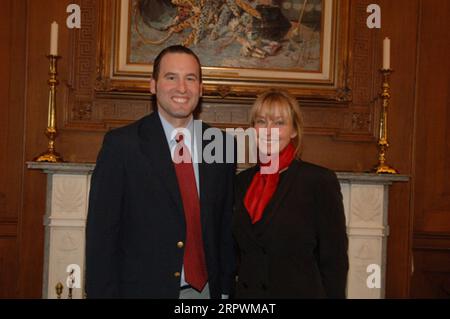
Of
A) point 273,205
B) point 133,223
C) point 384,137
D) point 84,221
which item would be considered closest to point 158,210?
point 133,223

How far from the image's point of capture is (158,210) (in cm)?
219

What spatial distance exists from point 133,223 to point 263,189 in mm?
554

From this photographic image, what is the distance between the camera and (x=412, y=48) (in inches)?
167

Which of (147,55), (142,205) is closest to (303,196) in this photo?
(142,205)

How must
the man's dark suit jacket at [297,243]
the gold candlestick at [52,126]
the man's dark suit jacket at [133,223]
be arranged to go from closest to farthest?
the man's dark suit jacket at [133,223] → the man's dark suit jacket at [297,243] → the gold candlestick at [52,126]

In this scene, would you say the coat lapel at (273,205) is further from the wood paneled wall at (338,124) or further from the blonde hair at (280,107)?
the wood paneled wall at (338,124)

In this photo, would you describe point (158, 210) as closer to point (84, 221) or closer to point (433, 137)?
point (84, 221)

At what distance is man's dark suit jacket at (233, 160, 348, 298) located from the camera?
2244 mm

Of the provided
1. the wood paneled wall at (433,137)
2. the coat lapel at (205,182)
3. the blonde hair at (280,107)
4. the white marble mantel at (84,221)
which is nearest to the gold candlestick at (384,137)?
the white marble mantel at (84,221)

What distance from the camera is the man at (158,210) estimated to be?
2152 mm

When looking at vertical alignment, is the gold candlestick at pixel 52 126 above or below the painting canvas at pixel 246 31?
below

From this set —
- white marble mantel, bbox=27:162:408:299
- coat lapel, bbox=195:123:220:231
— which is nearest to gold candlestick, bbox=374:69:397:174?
white marble mantel, bbox=27:162:408:299

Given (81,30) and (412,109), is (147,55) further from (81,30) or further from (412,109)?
(412,109)

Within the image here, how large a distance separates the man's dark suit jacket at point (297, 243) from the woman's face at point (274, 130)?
13 cm
